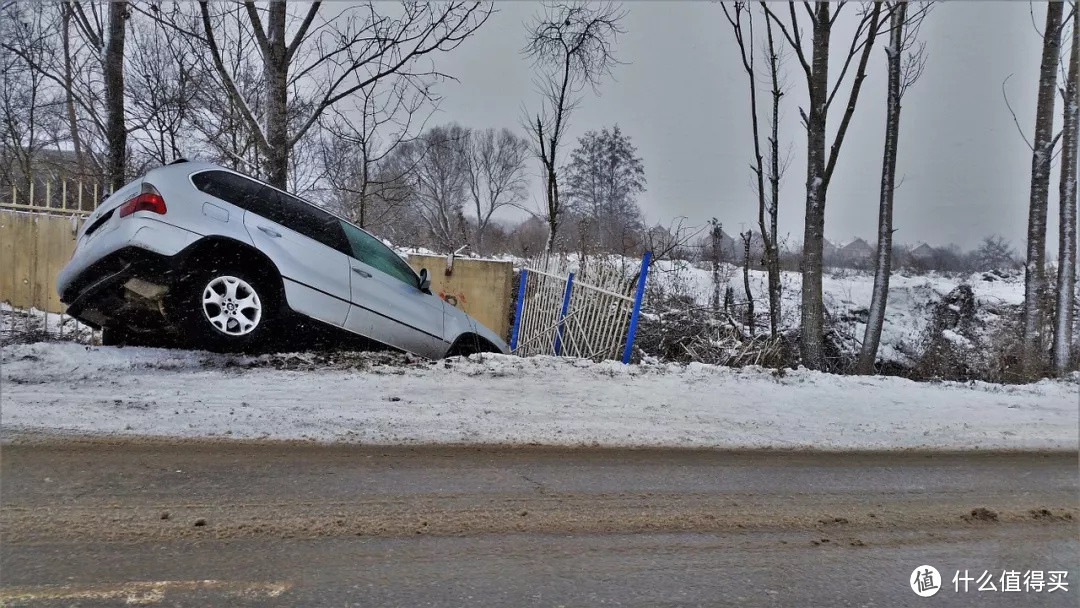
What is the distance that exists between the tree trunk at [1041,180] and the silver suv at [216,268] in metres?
10.5

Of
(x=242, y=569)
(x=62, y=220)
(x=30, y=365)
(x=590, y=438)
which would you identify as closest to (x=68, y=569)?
(x=242, y=569)

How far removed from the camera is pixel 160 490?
3.38 m

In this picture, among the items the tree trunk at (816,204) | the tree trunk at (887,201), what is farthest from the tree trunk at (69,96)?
the tree trunk at (887,201)

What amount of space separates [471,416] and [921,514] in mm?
3067

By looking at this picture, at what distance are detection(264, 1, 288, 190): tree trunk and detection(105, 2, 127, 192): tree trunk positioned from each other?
2879 mm

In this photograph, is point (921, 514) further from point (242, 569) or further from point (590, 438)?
point (242, 569)

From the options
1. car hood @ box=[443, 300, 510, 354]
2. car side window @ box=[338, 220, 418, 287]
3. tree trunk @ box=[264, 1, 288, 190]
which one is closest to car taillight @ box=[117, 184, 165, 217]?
car side window @ box=[338, 220, 418, 287]

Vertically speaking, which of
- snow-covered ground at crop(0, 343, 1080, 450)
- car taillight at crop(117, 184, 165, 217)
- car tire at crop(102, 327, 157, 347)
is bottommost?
snow-covered ground at crop(0, 343, 1080, 450)

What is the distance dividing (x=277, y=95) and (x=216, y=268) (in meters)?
3.44

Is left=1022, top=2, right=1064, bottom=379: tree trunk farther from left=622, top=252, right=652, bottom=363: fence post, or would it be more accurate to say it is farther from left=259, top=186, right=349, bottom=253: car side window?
left=259, top=186, right=349, bottom=253: car side window

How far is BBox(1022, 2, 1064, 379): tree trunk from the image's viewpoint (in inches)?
426

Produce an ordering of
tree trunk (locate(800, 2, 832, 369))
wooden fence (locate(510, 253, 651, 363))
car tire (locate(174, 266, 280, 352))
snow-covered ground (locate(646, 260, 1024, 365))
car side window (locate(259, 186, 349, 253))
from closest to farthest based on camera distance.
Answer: car tire (locate(174, 266, 280, 352)) < car side window (locate(259, 186, 349, 253)) < wooden fence (locate(510, 253, 651, 363)) < tree trunk (locate(800, 2, 832, 369)) < snow-covered ground (locate(646, 260, 1024, 365))

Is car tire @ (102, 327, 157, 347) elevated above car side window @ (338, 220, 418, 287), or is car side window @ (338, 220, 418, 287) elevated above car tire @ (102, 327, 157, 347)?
car side window @ (338, 220, 418, 287)

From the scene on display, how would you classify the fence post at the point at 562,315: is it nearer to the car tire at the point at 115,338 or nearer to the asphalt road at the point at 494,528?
the asphalt road at the point at 494,528
